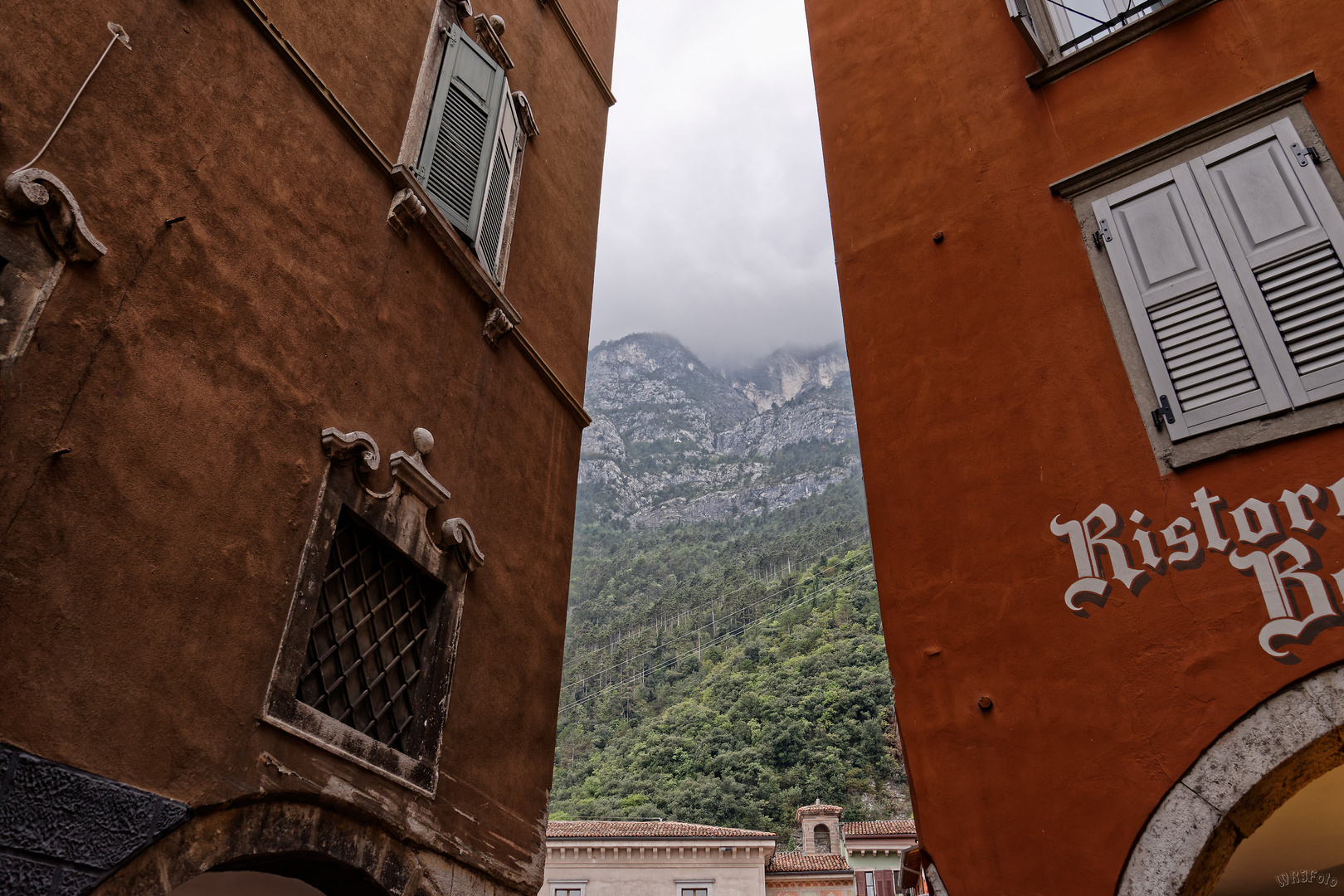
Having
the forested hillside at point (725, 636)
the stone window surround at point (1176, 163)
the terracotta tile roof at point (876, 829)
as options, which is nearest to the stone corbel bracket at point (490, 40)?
the stone window surround at point (1176, 163)

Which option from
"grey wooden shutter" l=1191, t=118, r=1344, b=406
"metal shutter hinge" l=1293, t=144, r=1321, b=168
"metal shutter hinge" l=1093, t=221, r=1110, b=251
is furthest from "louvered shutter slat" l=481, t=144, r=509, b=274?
"metal shutter hinge" l=1293, t=144, r=1321, b=168

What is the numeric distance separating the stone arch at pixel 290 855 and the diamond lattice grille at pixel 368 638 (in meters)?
0.52

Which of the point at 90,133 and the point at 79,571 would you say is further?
the point at 90,133

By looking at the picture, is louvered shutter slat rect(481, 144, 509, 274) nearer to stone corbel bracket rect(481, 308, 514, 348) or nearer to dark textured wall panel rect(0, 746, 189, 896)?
stone corbel bracket rect(481, 308, 514, 348)

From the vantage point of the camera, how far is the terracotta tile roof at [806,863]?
90.2ft

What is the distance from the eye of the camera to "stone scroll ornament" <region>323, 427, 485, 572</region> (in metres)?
4.93

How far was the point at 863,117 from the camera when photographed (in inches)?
269

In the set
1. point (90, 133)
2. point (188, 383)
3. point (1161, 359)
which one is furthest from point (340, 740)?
point (1161, 359)

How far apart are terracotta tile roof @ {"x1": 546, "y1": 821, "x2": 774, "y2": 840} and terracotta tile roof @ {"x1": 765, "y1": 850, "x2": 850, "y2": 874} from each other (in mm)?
1875

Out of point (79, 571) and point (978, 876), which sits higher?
point (79, 571)

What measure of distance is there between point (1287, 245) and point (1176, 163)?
2.78 feet

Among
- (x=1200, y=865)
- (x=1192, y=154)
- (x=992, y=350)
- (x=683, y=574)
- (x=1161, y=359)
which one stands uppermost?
(x=683, y=574)

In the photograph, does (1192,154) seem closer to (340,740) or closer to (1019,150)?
(1019,150)

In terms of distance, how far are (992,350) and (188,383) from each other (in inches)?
167
